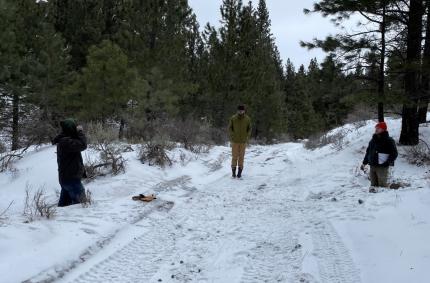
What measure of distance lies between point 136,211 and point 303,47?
9.09 m

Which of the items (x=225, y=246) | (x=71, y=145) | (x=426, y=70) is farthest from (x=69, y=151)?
(x=426, y=70)

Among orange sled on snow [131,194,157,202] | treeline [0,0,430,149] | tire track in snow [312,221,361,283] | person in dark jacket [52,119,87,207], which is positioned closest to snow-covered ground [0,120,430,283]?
tire track in snow [312,221,361,283]

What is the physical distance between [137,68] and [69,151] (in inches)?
597

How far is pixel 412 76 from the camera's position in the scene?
41.5ft

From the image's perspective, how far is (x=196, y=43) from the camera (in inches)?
1291

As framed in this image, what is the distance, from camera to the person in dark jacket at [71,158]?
7.50 metres

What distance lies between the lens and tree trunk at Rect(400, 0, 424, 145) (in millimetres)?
12175

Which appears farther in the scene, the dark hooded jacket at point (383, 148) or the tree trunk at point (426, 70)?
the tree trunk at point (426, 70)

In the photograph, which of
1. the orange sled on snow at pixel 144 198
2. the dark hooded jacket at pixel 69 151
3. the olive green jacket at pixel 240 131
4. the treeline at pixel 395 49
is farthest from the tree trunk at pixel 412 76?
the dark hooded jacket at pixel 69 151

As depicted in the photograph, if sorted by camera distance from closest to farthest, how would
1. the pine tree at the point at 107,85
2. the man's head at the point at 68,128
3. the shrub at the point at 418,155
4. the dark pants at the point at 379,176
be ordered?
the man's head at the point at 68,128 < the dark pants at the point at 379,176 < the shrub at the point at 418,155 < the pine tree at the point at 107,85

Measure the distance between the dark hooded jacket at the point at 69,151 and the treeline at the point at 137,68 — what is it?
5.77 m

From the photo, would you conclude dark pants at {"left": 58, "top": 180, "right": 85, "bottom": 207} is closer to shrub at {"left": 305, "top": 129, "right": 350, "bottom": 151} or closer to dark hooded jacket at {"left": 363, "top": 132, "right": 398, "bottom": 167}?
dark hooded jacket at {"left": 363, "top": 132, "right": 398, "bottom": 167}

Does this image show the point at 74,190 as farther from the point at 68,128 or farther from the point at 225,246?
the point at 225,246

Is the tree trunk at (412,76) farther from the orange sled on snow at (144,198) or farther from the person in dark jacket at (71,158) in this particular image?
the person in dark jacket at (71,158)
